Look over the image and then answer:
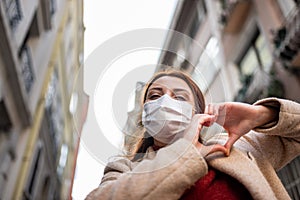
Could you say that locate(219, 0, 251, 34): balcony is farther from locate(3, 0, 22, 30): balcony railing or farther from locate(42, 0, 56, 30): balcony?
locate(3, 0, 22, 30): balcony railing

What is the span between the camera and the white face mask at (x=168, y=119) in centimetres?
102

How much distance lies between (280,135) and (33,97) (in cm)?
624

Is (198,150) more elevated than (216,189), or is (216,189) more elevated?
(198,150)

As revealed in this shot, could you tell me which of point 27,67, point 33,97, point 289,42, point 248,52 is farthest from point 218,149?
point 248,52

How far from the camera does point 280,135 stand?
113 centimetres

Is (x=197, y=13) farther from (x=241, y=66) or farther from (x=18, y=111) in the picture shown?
(x=18, y=111)

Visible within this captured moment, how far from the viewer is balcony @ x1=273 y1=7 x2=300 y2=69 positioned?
4938 mm

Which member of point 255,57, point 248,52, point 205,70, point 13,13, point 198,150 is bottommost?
point 198,150

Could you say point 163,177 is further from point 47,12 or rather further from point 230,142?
point 47,12

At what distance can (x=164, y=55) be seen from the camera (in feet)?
3.88

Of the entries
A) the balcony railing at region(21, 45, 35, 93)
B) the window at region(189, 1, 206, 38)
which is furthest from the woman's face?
the window at region(189, 1, 206, 38)

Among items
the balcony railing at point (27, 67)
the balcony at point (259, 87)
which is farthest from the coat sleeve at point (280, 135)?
the balcony railing at point (27, 67)

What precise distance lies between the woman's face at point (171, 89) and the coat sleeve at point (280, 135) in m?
Result: 0.26

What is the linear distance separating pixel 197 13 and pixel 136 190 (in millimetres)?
11882
